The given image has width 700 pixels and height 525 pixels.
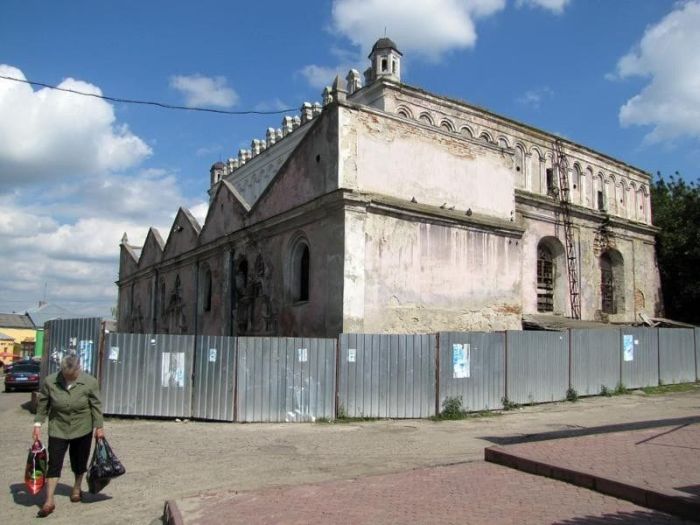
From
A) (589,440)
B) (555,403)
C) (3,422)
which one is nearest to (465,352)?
(555,403)

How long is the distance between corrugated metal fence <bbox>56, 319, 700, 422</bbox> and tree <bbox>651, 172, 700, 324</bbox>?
21.0m

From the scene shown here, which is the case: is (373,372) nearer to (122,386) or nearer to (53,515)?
(122,386)

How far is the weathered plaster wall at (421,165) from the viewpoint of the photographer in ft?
54.6

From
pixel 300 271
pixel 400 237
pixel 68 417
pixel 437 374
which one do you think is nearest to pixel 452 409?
pixel 437 374

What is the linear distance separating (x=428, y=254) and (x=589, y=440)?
8.78 metres

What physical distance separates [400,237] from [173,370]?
7096mm

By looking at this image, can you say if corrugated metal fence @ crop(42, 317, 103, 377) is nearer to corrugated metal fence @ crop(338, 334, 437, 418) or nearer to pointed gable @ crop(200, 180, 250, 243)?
corrugated metal fence @ crop(338, 334, 437, 418)

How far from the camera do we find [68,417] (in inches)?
267

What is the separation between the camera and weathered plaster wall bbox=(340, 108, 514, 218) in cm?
1664

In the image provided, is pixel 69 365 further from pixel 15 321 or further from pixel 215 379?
pixel 15 321

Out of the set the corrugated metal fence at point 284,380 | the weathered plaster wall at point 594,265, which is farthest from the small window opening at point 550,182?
the corrugated metal fence at point 284,380

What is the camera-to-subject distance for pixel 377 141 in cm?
1716

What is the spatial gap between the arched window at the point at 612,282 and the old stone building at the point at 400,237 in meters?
0.05

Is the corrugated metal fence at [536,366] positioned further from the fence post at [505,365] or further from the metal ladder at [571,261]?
the metal ladder at [571,261]
